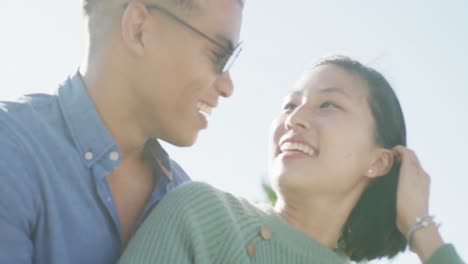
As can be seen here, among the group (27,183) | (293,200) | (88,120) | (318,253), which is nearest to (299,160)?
(293,200)

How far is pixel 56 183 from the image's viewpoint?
108 inches

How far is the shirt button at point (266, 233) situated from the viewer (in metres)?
3.26

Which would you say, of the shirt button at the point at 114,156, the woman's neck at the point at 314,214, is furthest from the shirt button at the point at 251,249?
the shirt button at the point at 114,156

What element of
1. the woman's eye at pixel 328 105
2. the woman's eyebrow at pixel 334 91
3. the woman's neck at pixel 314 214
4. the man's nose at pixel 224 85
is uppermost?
the woman's eyebrow at pixel 334 91

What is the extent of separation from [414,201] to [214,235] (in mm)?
1445

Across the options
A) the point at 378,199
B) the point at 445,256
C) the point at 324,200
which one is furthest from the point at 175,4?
the point at 445,256

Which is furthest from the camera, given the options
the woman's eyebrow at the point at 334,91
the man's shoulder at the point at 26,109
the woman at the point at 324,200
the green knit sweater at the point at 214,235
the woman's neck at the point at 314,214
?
the woman's eyebrow at the point at 334,91

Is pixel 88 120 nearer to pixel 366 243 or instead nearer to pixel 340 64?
pixel 340 64

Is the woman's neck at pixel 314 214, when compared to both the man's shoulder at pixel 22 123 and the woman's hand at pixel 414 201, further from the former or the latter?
the man's shoulder at pixel 22 123

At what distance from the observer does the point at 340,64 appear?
3936 millimetres

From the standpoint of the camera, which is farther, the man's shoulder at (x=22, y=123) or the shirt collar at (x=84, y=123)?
the shirt collar at (x=84, y=123)

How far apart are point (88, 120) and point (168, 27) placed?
0.73 meters

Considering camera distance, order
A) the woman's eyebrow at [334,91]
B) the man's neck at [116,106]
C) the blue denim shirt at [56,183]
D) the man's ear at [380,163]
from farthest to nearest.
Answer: the man's ear at [380,163] → the woman's eyebrow at [334,91] → the man's neck at [116,106] → the blue denim shirt at [56,183]

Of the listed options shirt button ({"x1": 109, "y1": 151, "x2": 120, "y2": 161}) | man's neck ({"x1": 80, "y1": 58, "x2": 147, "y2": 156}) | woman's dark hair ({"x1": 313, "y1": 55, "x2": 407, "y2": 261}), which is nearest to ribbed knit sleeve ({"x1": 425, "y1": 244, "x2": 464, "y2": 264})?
woman's dark hair ({"x1": 313, "y1": 55, "x2": 407, "y2": 261})
